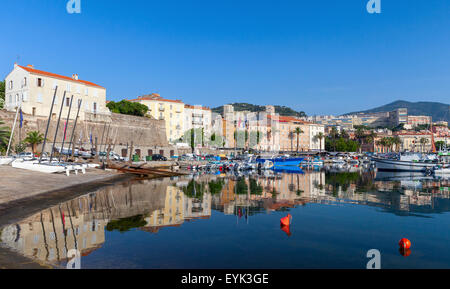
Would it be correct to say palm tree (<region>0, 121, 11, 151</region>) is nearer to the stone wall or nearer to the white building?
the stone wall

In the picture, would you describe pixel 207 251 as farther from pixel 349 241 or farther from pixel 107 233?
pixel 349 241

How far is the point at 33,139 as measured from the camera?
53.8 m

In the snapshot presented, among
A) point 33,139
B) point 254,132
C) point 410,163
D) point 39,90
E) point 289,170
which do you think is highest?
point 39,90

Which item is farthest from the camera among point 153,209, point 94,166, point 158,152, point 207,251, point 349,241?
point 158,152

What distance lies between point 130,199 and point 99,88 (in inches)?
2159

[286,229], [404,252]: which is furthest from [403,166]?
[404,252]

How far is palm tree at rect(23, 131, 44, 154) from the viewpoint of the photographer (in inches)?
2121

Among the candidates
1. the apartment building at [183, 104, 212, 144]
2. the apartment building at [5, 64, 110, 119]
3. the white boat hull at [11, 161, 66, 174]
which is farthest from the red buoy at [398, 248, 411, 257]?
the apartment building at [183, 104, 212, 144]

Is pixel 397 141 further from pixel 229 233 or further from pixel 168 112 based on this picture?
pixel 229 233

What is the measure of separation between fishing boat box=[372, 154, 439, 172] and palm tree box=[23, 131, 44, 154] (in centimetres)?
6403

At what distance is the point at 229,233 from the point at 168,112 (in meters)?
98.7
